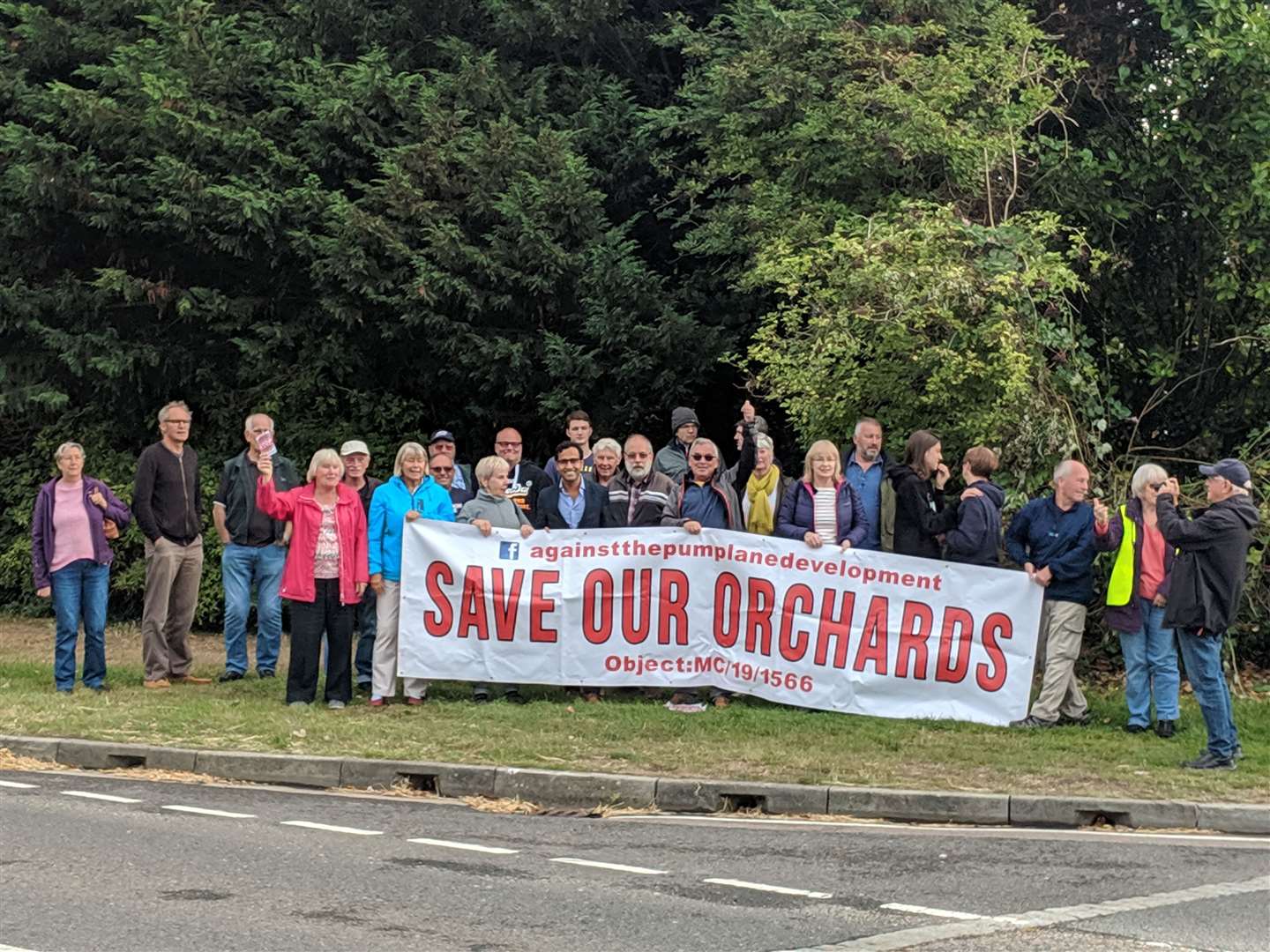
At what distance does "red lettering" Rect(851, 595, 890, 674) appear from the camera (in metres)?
12.9

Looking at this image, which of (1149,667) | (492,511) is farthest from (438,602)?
(1149,667)

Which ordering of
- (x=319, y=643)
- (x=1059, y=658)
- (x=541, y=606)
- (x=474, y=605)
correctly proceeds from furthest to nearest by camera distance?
(x=474, y=605) < (x=541, y=606) < (x=319, y=643) < (x=1059, y=658)

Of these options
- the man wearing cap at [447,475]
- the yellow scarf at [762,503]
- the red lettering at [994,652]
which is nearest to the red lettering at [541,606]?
the man wearing cap at [447,475]

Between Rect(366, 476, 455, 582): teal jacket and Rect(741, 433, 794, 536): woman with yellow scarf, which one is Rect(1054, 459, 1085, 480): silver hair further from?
Rect(366, 476, 455, 582): teal jacket

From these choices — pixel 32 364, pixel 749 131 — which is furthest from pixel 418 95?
pixel 32 364

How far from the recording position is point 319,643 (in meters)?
13.4

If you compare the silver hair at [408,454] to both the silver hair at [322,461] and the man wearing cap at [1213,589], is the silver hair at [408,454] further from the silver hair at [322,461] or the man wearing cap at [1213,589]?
the man wearing cap at [1213,589]

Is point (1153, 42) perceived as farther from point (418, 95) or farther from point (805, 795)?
point (805, 795)

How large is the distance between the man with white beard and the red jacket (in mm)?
2048

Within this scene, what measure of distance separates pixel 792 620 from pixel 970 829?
12.1ft

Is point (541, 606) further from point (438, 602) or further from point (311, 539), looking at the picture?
point (311, 539)

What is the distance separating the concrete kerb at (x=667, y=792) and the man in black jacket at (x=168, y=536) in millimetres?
2896

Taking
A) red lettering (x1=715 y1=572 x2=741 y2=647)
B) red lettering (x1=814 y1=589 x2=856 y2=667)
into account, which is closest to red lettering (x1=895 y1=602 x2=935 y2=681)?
red lettering (x1=814 y1=589 x2=856 y2=667)

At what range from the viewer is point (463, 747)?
11.5 meters
